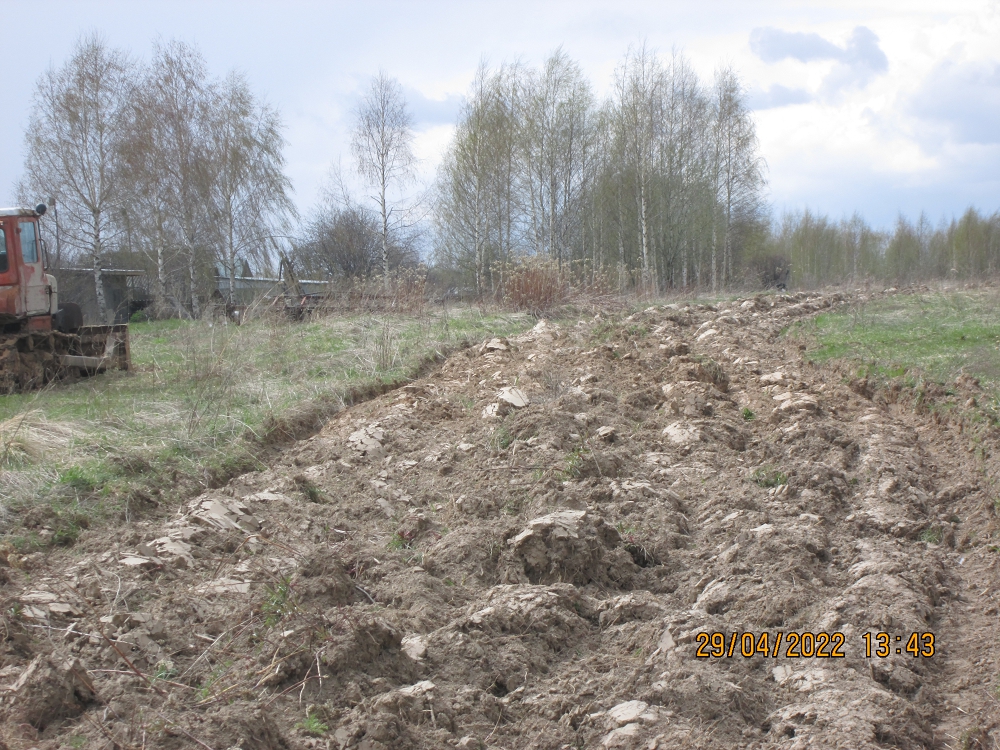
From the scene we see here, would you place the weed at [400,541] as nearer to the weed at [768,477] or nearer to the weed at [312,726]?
the weed at [312,726]

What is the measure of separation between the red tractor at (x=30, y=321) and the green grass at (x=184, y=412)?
1.14 feet

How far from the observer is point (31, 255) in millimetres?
9305

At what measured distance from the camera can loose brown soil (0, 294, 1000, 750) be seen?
2.63 meters

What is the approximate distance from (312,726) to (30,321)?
29.2ft

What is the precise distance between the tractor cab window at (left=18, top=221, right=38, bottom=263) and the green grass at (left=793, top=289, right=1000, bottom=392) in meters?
9.82

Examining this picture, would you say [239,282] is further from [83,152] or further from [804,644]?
[804,644]

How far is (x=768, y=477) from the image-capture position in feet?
16.7

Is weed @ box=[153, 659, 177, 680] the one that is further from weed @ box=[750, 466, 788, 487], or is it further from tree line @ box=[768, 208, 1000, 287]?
tree line @ box=[768, 208, 1000, 287]

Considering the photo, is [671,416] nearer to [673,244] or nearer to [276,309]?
[276,309]

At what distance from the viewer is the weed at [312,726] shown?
2.57 meters

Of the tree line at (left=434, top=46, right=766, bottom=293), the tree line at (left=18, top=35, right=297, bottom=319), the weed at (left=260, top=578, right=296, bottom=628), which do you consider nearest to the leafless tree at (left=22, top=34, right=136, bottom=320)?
the tree line at (left=18, top=35, right=297, bottom=319)

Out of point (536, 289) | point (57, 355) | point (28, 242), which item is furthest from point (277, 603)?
point (536, 289)

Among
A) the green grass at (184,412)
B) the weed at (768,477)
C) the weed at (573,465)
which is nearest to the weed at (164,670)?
the green grass at (184,412)

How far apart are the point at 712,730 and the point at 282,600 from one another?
184cm
